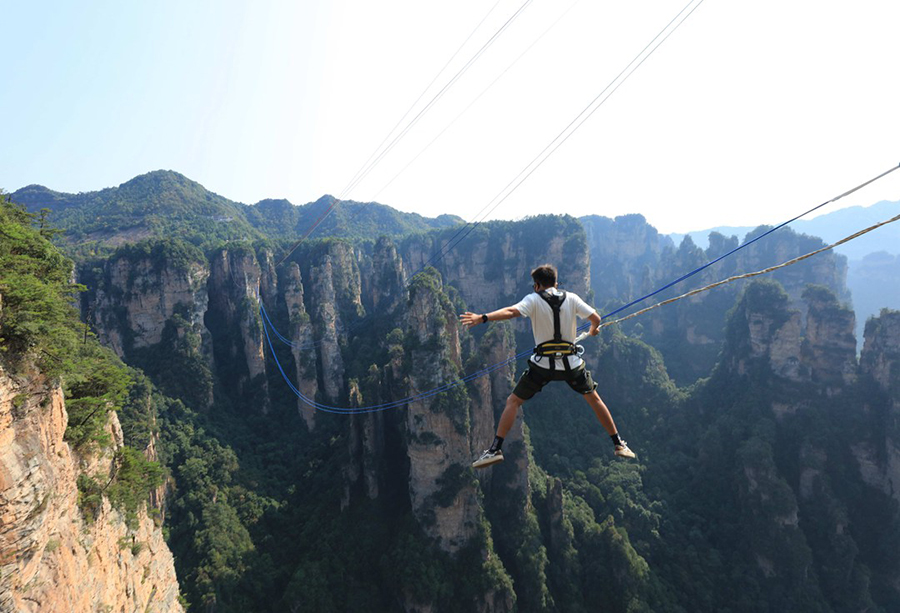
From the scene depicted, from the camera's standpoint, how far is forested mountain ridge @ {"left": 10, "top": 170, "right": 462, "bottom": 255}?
66.0 meters

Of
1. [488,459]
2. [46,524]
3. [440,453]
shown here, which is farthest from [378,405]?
[488,459]

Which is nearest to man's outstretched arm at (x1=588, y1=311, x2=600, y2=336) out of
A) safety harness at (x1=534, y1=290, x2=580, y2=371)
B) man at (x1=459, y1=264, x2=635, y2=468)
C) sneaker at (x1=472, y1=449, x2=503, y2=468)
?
man at (x1=459, y1=264, x2=635, y2=468)

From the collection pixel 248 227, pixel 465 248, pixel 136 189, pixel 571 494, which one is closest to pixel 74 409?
pixel 571 494

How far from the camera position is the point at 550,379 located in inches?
246

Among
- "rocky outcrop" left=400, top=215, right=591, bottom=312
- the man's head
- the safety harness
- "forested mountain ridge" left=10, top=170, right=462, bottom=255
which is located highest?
"forested mountain ridge" left=10, top=170, right=462, bottom=255

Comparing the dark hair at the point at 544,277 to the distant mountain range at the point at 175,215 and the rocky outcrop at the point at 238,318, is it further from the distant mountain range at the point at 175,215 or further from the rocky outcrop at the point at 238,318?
the rocky outcrop at the point at 238,318

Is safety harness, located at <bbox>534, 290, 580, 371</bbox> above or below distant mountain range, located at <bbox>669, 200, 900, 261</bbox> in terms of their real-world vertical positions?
below

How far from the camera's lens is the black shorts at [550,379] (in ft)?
19.5

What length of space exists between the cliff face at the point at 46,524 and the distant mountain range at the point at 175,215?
42687 millimetres

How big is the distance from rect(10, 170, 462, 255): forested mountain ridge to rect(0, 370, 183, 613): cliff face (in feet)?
176

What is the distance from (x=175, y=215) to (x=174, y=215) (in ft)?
0.66

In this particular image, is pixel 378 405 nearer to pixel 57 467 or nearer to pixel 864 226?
pixel 57 467

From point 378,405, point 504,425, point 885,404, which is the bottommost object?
point 885,404

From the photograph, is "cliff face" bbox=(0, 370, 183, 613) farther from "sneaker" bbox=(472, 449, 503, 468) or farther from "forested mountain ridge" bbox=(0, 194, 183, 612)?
"sneaker" bbox=(472, 449, 503, 468)
